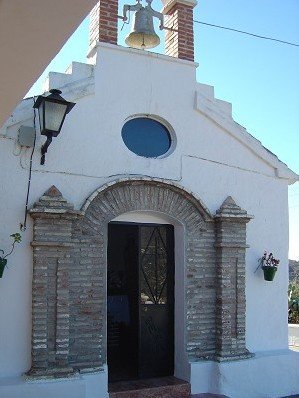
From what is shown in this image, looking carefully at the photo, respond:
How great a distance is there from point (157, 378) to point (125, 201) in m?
2.61

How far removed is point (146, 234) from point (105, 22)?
310 centimetres

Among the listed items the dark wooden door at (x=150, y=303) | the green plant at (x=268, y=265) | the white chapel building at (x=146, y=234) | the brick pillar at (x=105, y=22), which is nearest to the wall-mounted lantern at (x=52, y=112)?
the white chapel building at (x=146, y=234)

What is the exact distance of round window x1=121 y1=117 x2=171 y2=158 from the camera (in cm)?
705

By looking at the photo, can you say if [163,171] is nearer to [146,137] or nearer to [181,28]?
[146,137]

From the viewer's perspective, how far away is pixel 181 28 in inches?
297

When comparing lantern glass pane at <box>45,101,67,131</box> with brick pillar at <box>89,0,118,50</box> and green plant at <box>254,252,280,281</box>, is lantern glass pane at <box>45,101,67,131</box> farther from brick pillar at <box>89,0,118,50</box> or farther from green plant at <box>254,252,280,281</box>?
green plant at <box>254,252,280,281</box>

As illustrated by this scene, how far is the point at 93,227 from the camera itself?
6469 millimetres

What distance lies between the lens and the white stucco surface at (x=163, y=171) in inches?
237

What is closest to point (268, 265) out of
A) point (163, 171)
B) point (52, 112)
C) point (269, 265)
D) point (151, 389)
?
point (269, 265)

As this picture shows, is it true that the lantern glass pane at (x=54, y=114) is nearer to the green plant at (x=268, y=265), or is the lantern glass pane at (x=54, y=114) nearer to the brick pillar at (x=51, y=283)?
the brick pillar at (x=51, y=283)

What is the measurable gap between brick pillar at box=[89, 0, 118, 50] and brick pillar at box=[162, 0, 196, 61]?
1.02 metres

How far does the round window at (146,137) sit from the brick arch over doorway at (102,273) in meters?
0.56

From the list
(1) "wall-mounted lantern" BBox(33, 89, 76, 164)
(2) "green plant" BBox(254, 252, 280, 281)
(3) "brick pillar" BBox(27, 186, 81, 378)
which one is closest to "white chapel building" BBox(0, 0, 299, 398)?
(3) "brick pillar" BBox(27, 186, 81, 378)

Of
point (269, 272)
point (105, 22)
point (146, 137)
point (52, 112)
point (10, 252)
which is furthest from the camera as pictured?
point (269, 272)
